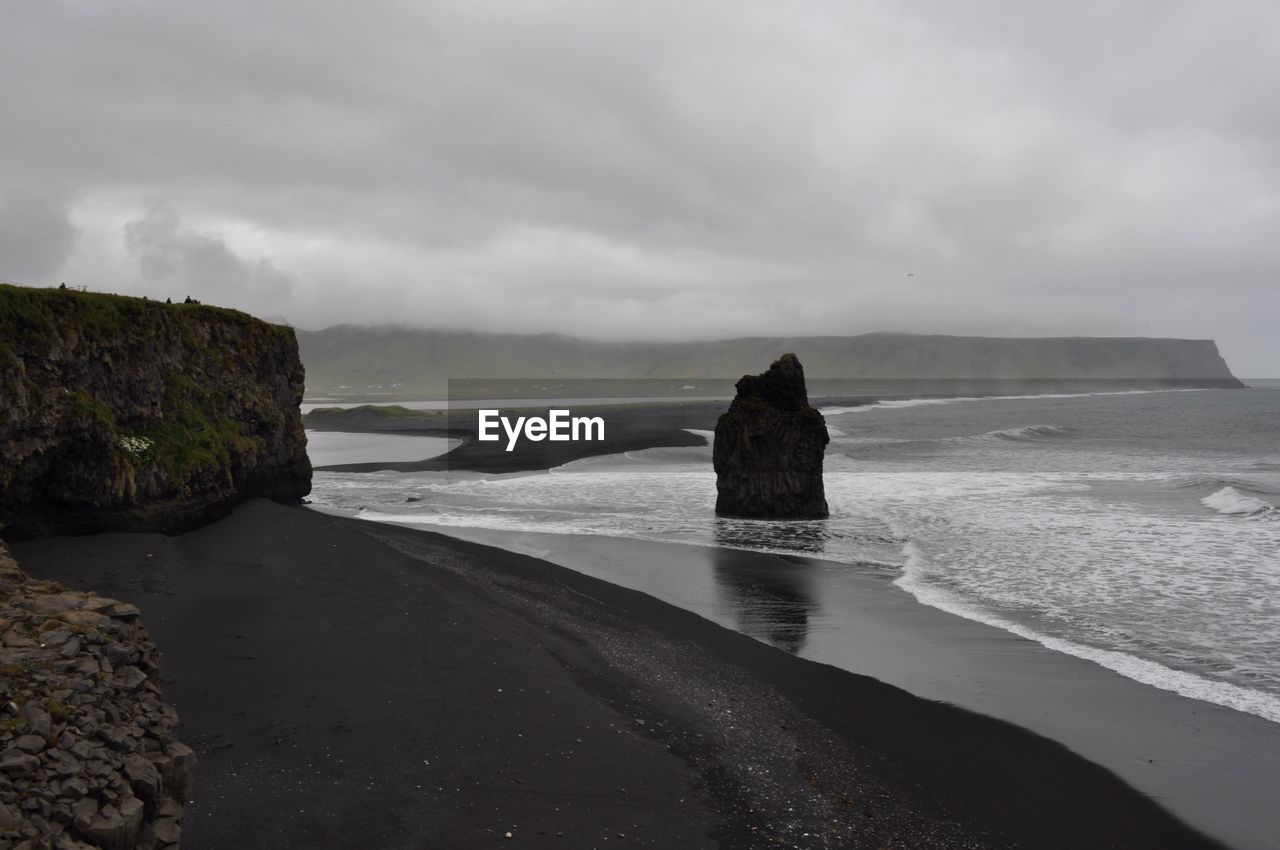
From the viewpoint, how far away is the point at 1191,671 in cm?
1246

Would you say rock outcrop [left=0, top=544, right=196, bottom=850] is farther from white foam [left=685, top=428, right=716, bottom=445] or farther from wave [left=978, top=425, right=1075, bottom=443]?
wave [left=978, top=425, right=1075, bottom=443]

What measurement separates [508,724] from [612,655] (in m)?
3.30

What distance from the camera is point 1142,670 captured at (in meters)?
12.5

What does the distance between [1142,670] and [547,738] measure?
30.0ft

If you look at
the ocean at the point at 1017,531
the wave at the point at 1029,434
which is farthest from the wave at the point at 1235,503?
the wave at the point at 1029,434

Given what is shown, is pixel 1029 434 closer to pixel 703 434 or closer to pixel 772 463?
pixel 703 434

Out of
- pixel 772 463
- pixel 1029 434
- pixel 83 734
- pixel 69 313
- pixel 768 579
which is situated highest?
pixel 69 313

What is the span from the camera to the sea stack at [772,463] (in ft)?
91.0

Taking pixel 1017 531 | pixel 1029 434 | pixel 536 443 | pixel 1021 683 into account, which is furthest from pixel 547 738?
pixel 1029 434

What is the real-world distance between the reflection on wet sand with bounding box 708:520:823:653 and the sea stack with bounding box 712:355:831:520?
91cm

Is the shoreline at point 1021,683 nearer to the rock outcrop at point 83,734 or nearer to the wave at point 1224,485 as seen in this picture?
the rock outcrop at point 83,734

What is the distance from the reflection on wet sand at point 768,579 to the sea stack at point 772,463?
91cm

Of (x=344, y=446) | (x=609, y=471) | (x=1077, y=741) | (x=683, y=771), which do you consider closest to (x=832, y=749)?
(x=683, y=771)

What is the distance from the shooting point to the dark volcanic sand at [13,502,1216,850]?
730 cm
